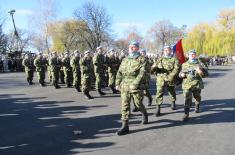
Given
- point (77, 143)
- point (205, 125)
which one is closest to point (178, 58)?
point (205, 125)

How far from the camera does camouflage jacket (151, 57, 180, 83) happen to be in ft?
34.5

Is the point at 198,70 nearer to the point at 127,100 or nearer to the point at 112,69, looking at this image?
the point at 127,100

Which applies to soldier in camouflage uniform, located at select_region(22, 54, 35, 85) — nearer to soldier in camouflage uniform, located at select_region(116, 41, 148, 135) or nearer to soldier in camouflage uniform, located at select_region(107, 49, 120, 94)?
soldier in camouflage uniform, located at select_region(107, 49, 120, 94)

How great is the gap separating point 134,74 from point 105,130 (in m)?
1.39

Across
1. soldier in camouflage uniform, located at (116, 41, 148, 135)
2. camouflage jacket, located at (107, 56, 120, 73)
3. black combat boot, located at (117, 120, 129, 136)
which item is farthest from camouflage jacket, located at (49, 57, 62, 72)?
black combat boot, located at (117, 120, 129, 136)

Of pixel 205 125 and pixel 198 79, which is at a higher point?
pixel 198 79

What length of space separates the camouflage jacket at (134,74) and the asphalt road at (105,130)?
96cm

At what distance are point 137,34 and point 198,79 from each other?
7890 centimetres

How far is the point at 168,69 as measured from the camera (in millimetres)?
10602

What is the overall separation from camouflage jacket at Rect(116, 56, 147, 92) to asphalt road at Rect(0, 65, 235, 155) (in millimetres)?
962

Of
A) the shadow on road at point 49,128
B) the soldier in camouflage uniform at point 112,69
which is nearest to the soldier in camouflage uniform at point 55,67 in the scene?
the soldier in camouflage uniform at point 112,69

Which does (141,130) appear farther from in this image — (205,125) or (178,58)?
(178,58)

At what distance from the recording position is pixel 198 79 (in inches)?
413

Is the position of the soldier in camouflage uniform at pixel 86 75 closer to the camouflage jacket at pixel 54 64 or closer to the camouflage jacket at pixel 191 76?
the camouflage jacket at pixel 54 64
